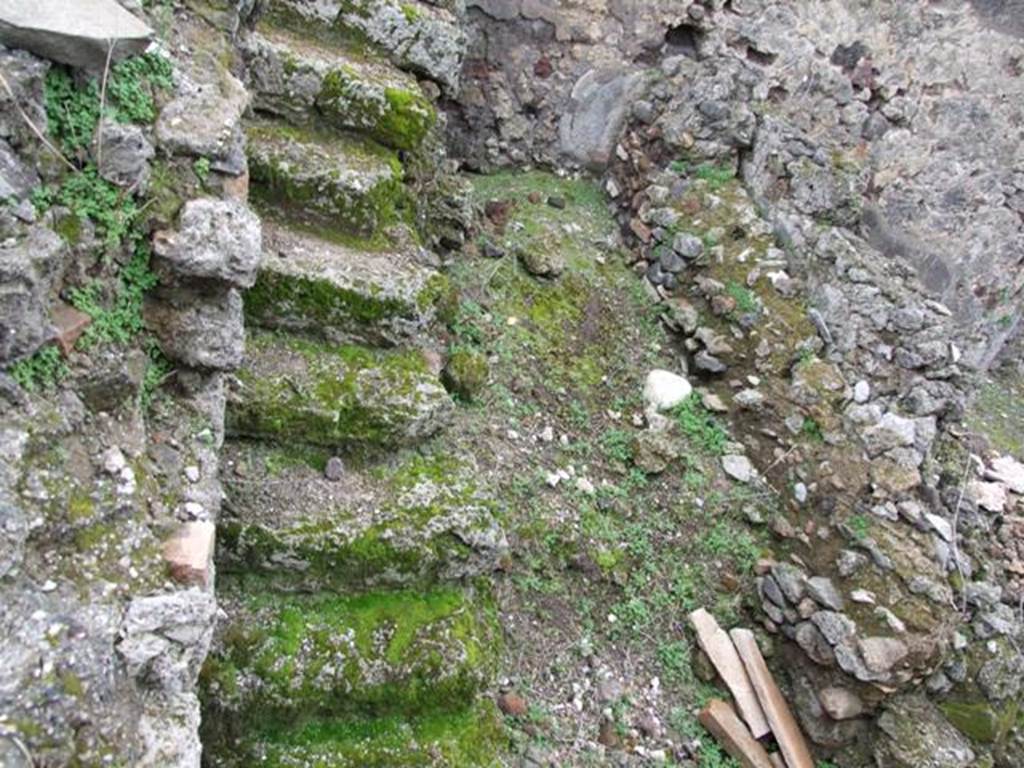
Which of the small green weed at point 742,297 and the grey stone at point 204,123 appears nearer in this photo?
the grey stone at point 204,123

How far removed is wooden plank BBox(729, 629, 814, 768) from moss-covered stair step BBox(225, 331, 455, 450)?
156cm

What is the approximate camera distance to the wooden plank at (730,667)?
2.94 m

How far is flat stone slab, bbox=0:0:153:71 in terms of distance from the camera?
57.2 inches

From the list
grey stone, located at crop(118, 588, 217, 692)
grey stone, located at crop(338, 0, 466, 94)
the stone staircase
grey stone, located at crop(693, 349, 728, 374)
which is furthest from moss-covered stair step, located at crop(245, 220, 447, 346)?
grey stone, located at crop(693, 349, 728, 374)

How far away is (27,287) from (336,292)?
121 centimetres

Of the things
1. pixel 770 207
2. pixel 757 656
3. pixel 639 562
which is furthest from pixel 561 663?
pixel 770 207

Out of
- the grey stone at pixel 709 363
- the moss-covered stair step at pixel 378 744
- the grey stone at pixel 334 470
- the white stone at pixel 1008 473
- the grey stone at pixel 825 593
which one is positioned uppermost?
the grey stone at pixel 709 363

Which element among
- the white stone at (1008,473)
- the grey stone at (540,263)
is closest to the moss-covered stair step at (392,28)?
the grey stone at (540,263)

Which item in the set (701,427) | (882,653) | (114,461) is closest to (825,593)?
(882,653)

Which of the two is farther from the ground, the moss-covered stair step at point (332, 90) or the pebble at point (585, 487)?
the moss-covered stair step at point (332, 90)

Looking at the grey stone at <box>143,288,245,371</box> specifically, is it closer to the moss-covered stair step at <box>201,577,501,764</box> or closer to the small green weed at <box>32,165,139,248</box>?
the small green weed at <box>32,165,139,248</box>

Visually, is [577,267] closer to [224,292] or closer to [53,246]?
[224,292]

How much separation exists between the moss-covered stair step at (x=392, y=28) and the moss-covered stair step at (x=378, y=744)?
2.61 meters

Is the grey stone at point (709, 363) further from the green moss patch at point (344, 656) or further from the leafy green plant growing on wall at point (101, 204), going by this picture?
the leafy green plant growing on wall at point (101, 204)
